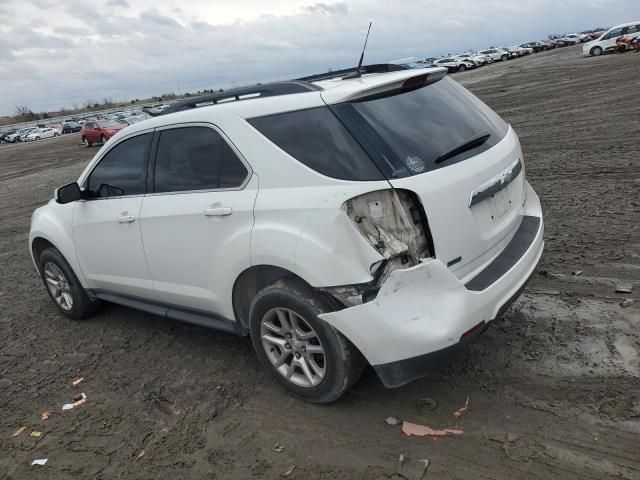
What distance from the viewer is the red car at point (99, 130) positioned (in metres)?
28.6

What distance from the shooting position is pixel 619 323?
3.78m

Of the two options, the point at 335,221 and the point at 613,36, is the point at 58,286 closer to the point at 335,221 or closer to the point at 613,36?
the point at 335,221

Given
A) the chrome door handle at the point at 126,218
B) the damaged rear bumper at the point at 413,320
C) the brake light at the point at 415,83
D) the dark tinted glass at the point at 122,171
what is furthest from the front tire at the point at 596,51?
the damaged rear bumper at the point at 413,320

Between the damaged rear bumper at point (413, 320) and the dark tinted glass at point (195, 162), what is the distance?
46.4 inches

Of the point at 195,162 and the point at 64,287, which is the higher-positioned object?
the point at 195,162

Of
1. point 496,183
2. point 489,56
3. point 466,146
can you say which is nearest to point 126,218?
point 466,146

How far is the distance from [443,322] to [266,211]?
1.18m

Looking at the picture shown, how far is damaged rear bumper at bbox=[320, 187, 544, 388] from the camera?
2.79 meters

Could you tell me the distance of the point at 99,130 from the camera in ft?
95.5

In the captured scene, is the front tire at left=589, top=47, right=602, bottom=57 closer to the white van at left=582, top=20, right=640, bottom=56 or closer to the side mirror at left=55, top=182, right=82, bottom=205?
the white van at left=582, top=20, right=640, bottom=56

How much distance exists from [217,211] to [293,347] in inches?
38.0

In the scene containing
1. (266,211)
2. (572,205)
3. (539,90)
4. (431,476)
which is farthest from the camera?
(539,90)

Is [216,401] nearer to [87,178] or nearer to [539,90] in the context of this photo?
[87,178]

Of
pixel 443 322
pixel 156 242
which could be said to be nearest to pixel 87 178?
pixel 156 242
